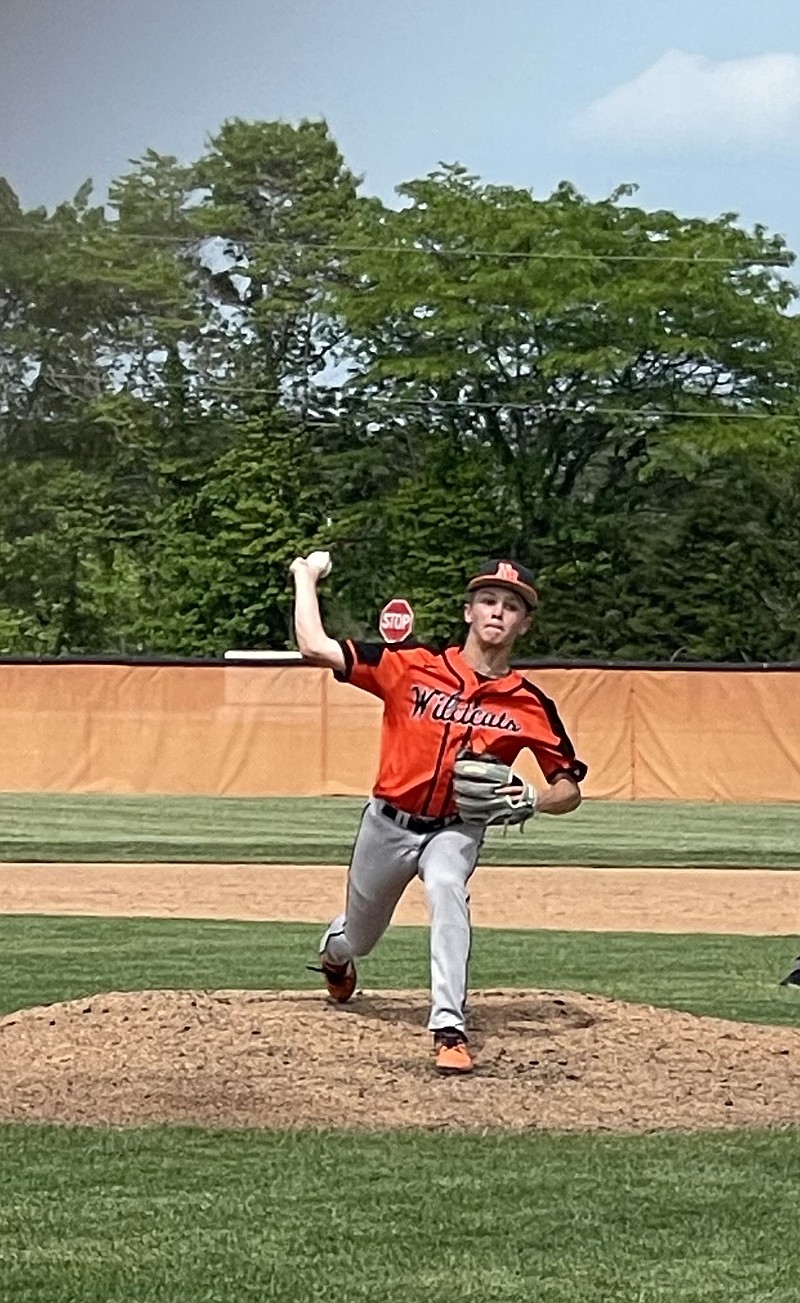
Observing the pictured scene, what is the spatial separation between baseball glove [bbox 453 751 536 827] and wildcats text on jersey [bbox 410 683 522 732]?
0.17 metres

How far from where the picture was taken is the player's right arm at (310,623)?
6.52 meters

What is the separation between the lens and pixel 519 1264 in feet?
15.0

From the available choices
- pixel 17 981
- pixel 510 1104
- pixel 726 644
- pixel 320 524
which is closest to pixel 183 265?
pixel 320 524

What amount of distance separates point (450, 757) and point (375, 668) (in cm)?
38

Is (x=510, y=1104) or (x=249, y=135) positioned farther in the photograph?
(x=249, y=135)

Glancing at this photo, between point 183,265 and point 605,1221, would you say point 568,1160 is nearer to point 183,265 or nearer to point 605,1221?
point 605,1221

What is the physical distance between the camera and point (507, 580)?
668cm

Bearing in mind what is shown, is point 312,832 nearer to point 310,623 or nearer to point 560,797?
point 560,797

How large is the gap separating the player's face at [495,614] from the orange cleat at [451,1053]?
1.25 meters

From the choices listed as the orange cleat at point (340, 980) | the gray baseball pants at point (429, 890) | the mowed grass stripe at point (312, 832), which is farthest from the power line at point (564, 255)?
the gray baseball pants at point (429, 890)

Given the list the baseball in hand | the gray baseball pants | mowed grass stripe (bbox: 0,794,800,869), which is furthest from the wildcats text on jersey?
mowed grass stripe (bbox: 0,794,800,869)

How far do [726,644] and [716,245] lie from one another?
31.3ft

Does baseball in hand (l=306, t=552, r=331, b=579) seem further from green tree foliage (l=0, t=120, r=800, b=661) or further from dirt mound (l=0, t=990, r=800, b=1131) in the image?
green tree foliage (l=0, t=120, r=800, b=661)

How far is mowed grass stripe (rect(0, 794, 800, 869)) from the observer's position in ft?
61.5
